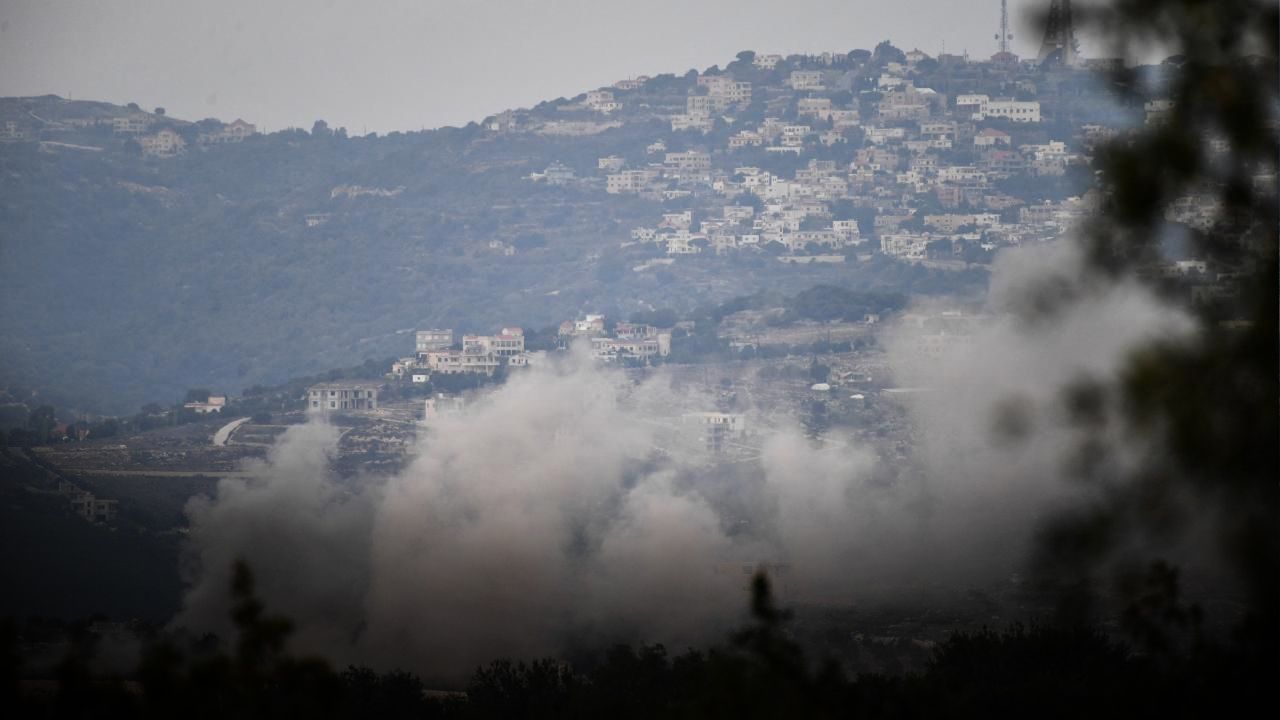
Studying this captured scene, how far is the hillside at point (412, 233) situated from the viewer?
15012 cm

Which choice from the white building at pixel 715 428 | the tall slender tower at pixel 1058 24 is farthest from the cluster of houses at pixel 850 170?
the tall slender tower at pixel 1058 24

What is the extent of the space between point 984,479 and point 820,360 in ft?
114

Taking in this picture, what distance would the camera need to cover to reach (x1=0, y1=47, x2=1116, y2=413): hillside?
150m

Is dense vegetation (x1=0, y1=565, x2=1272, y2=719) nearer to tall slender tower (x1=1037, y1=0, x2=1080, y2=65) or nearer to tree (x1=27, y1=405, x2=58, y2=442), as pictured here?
tall slender tower (x1=1037, y1=0, x2=1080, y2=65)

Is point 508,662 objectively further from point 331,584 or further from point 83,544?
point 83,544

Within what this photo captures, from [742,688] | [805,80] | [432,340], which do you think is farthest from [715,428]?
[805,80]

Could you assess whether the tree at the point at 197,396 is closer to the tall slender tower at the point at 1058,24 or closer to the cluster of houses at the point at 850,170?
the cluster of houses at the point at 850,170

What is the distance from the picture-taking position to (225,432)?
103m

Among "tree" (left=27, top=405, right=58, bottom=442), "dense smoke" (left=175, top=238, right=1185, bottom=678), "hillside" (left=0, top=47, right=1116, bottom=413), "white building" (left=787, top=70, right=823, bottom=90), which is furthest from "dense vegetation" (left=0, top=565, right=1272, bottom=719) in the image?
"white building" (left=787, top=70, right=823, bottom=90)

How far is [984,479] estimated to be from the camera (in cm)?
7869

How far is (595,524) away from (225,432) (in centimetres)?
3682

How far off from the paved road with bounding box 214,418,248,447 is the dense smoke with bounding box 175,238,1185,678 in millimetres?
7458

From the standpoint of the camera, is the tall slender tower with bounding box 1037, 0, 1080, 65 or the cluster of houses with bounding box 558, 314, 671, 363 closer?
the tall slender tower with bounding box 1037, 0, 1080, 65

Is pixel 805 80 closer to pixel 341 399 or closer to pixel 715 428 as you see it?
pixel 341 399
